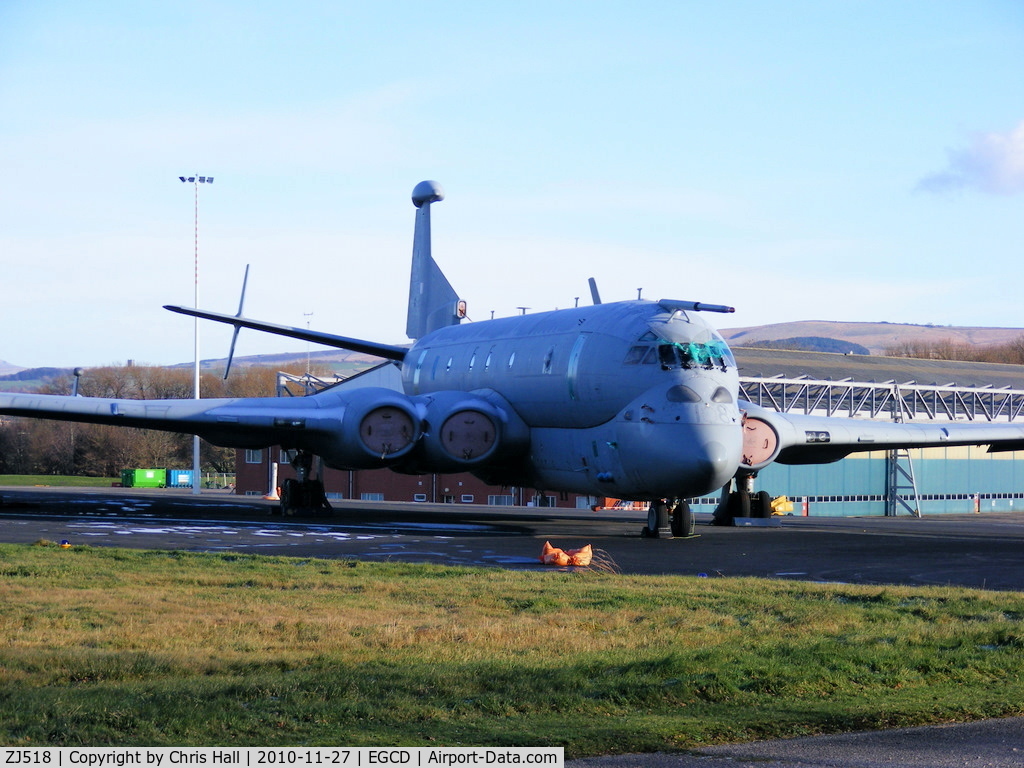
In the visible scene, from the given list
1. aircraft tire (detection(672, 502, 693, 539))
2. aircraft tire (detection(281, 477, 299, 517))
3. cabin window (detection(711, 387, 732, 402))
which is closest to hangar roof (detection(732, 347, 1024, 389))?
aircraft tire (detection(281, 477, 299, 517))

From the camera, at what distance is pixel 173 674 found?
8.47 meters

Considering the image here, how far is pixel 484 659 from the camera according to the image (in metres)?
8.88

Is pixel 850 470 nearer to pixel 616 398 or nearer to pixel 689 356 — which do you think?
pixel 616 398

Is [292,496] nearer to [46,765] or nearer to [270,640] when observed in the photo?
[270,640]

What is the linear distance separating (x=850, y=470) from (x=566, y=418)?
29724 millimetres

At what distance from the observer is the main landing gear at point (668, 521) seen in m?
22.9

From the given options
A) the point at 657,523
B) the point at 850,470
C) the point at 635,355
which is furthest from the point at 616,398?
the point at 850,470

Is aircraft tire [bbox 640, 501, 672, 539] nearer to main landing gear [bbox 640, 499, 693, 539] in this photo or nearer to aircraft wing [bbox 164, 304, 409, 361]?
main landing gear [bbox 640, 499, 693, 539]

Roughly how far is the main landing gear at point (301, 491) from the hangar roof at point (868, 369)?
31102 millimetres

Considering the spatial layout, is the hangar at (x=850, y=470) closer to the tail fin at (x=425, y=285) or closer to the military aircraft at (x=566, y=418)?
the tail fin at (x=425, y=285)

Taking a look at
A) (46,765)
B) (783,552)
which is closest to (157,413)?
(783,552)

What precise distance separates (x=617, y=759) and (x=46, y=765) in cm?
273

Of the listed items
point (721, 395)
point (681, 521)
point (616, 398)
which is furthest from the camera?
point (616, 398)

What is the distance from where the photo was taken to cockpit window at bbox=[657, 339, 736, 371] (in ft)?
74.1
